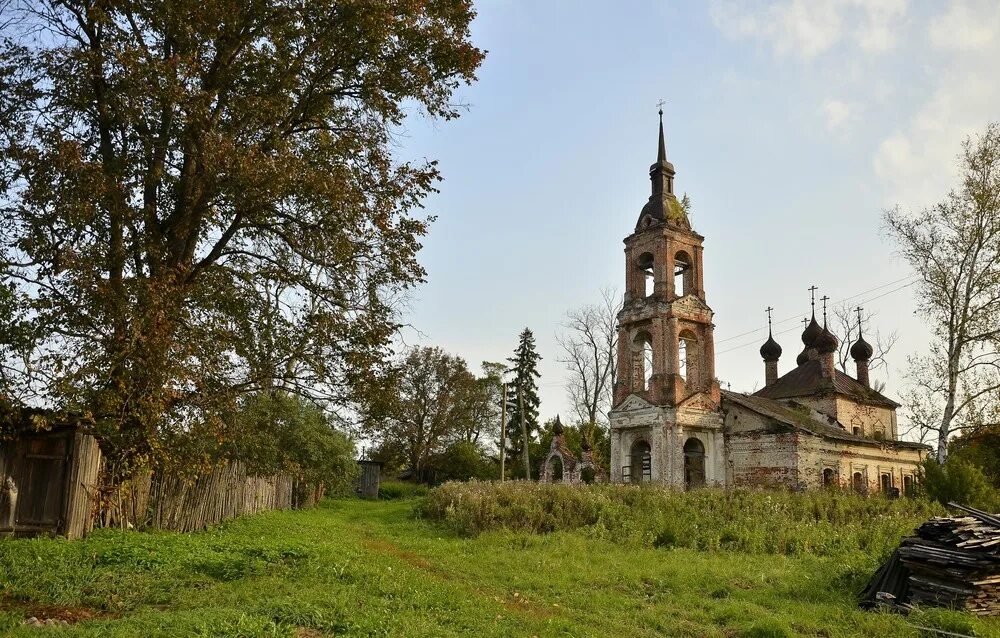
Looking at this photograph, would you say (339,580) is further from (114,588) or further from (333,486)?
(333,486)

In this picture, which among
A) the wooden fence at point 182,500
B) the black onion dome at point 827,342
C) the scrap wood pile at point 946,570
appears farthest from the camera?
the black onion dome at point 827,342

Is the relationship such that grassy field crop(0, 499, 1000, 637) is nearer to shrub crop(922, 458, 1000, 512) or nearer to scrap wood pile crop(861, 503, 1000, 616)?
scrap wood pile crop(861, 503, 1000, 616)

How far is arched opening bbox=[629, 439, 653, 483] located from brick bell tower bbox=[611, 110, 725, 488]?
1.7 inches

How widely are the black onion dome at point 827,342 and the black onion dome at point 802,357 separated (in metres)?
3.47

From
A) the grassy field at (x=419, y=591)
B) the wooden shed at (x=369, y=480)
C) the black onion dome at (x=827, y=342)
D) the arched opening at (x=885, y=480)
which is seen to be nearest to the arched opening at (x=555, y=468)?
the wooden shed at (x=369, y=480)

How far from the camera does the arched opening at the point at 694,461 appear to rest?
107ft

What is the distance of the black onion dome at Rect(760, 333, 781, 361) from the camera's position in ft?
146

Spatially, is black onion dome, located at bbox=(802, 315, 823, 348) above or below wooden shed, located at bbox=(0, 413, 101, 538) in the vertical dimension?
above

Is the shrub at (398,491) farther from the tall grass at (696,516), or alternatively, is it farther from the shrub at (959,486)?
the shrub at (959,486)

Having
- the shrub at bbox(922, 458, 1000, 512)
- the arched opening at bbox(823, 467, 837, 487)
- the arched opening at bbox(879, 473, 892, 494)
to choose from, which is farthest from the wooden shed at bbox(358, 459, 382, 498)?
the shrub at bbox(922, 458, 1000, 512)

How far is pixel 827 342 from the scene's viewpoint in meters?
39.4

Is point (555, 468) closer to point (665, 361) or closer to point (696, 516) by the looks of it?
point (665, 361)

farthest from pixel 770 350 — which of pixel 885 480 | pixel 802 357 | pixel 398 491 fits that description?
pixel 398 491

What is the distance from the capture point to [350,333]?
532 inches
